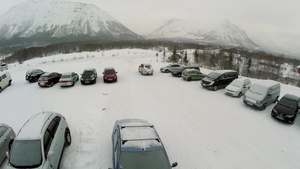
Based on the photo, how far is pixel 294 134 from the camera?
8734mm

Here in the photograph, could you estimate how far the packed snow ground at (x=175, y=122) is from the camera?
6.62m

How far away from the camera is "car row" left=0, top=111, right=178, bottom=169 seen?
4.49m

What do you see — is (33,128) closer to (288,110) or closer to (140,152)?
(140,152)

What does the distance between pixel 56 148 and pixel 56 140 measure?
0.34 m

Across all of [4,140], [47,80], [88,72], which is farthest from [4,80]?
[4,140]

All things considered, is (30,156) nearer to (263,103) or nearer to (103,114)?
(103,114)

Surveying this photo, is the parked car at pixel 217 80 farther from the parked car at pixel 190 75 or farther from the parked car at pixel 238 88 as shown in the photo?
the parked car at pixel 190 75

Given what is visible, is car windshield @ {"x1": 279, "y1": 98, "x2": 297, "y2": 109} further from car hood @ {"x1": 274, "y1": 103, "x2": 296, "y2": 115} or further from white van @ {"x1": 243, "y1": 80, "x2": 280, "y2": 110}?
white van @ {"x1": 243, "y1": 80, "x2": 280, "y2": 110}

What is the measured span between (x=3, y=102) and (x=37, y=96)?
8.62ft

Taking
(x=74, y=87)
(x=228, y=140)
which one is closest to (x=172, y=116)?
(x=228, y=140)

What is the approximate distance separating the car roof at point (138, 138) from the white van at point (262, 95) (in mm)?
9916

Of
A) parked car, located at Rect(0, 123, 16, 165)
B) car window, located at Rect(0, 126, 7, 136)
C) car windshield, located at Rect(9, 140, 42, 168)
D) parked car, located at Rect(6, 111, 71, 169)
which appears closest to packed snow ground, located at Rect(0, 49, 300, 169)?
parked car, located at Rect(0, 123, 16, 165)

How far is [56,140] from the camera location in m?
5.73

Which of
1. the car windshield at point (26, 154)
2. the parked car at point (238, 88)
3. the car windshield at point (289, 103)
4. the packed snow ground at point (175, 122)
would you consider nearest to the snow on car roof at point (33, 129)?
the car windshield at point (26, 154)
